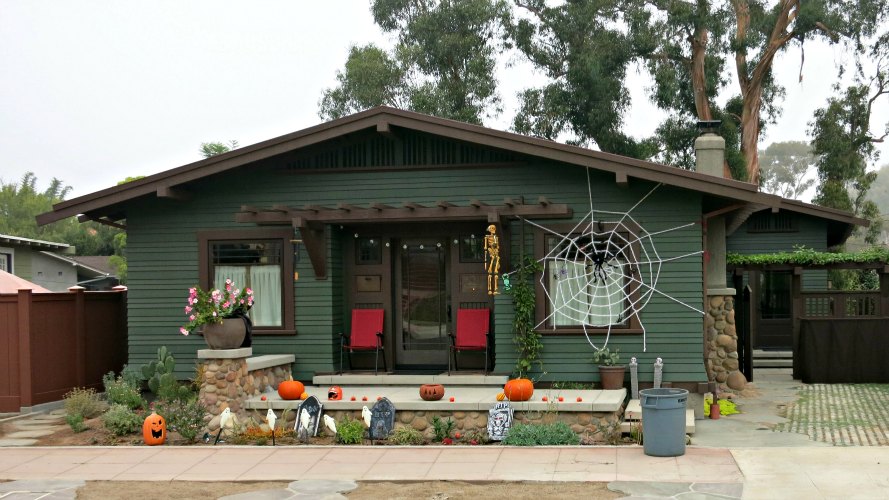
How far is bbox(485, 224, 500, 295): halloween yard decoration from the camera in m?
12.9

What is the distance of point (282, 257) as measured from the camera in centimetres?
1401

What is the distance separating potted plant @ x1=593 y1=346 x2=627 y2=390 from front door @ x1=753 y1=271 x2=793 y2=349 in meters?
10.6

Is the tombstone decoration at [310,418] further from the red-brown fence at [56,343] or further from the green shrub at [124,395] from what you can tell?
the red-brown fence at [56,343]

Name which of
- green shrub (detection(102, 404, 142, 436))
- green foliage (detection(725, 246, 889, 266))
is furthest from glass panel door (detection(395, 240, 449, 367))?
green foliage (detection(725, 246, 889, 266))

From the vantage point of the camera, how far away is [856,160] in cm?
2925

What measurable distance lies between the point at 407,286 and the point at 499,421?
348 centimetres

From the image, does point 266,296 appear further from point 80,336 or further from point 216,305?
point 80,336

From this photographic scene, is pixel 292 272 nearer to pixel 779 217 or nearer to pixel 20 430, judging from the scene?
pixel 20 430

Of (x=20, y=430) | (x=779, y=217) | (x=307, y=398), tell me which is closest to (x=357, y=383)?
(x=307, y=398)

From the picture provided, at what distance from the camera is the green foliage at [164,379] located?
13.1 meters

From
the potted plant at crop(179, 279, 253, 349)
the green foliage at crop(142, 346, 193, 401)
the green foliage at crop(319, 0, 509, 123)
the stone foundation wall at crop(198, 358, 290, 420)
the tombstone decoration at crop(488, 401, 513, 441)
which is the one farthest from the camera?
the green foliage at crop(319, 0, 509, 123)

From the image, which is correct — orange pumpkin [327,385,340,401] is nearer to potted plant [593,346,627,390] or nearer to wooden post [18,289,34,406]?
potted plant [593,346,627,390]

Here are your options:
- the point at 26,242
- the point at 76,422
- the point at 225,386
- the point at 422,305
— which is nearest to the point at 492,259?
the point at 422,305

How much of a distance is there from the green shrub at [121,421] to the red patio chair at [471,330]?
13.5 ft
